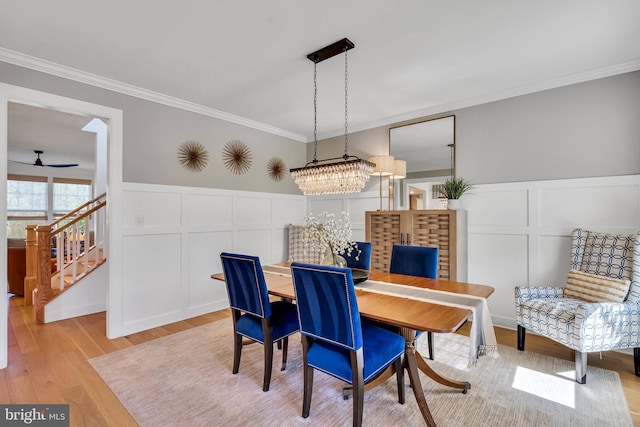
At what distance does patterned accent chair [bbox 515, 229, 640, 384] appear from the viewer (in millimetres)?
2193

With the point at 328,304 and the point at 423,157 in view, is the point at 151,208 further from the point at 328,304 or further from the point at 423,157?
the point at 423,157

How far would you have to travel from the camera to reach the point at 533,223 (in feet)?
10.3

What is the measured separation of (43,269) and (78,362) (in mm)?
1708

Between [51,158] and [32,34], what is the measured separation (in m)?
5.95

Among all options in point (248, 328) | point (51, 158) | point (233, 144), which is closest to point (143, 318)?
point (248, 328)

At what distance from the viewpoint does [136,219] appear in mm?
3264

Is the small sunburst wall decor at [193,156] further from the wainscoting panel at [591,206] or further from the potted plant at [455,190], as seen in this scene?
the wainscoting panel at [591,206]

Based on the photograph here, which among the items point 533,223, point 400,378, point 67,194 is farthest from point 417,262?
point 67,194

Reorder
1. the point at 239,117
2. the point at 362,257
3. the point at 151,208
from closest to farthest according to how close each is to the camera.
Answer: the point at 362,257
the point at 151,208
the point at 239,117

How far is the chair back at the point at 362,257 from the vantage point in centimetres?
313

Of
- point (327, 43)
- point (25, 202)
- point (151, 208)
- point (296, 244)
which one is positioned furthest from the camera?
point (25, 202)

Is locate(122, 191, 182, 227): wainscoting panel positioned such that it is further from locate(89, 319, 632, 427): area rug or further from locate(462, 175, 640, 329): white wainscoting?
locate(462, 175, 640, 329): white wainscoting

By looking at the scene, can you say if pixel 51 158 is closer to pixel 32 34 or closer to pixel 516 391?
pixel 32 34

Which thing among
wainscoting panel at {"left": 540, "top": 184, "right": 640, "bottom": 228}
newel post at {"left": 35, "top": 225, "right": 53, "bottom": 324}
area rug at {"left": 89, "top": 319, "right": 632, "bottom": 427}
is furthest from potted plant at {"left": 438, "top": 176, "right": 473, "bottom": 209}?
newel post at {"left": 35, "top": 225, "right": 53, "bottom": 324}
